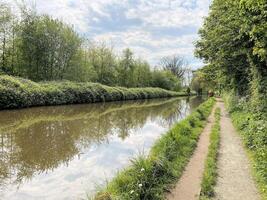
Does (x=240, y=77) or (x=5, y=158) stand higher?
(x=240, y=77)

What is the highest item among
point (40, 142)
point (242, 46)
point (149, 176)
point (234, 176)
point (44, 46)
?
point (44, 46)

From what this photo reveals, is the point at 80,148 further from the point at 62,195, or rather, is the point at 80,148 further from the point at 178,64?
the point at 178,64

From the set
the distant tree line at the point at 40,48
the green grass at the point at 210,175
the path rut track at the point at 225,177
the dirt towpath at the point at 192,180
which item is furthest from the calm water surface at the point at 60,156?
the distant tree line at the point at 40,48

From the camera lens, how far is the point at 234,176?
7.63 m

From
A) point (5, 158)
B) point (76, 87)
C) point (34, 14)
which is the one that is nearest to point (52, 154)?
point (5, 158)

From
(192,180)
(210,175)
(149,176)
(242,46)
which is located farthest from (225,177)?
(242,46)

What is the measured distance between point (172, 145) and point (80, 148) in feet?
11.0

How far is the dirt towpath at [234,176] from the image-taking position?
6.36 m

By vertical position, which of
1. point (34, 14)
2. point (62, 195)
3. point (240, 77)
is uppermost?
point (34, 14)

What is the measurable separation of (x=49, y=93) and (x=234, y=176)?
70.7 feet

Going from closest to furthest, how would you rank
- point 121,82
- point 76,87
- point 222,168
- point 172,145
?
point 222,168 < point 172,145 < point 76,87 < point 121,82

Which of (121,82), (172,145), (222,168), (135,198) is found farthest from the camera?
(121,82)

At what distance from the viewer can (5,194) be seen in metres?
6.00

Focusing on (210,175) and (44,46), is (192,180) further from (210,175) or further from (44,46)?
(44,46)
